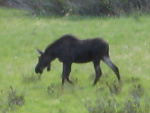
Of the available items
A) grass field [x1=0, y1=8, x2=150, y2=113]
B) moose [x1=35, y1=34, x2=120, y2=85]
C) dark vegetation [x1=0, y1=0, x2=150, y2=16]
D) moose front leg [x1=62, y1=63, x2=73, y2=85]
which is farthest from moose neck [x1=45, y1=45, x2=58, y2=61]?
dark vegetation [x1=0, y1=0, x2=150, y2=16]

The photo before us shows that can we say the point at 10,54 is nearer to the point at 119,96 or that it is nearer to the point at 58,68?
the point at 58,68

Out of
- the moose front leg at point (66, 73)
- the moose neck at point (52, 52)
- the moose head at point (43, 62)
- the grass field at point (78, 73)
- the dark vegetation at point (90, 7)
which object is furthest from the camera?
the dark vegetation at point (90, 7)

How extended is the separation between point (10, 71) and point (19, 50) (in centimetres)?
334

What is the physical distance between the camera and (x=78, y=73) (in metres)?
13.9

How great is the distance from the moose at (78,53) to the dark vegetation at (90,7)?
10.7 meters

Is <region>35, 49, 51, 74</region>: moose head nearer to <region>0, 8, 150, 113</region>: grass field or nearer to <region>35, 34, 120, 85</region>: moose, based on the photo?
<region>35, 34, 120, 85</region>: moose

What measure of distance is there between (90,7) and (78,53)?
13022mm

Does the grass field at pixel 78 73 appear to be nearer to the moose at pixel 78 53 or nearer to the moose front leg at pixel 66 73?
the moose front leg at pixel 66 73

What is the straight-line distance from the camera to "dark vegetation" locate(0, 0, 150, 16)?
2453 cm

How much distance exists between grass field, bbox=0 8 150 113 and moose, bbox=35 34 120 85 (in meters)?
0.42

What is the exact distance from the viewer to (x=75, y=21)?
22984 mm

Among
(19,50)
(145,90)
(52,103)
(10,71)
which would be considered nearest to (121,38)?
(19,50)

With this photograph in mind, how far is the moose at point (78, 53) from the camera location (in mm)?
12586

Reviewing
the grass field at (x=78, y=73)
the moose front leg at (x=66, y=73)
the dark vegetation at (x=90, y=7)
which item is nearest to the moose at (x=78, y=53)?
the moose front leg at (x=66, y=73)
